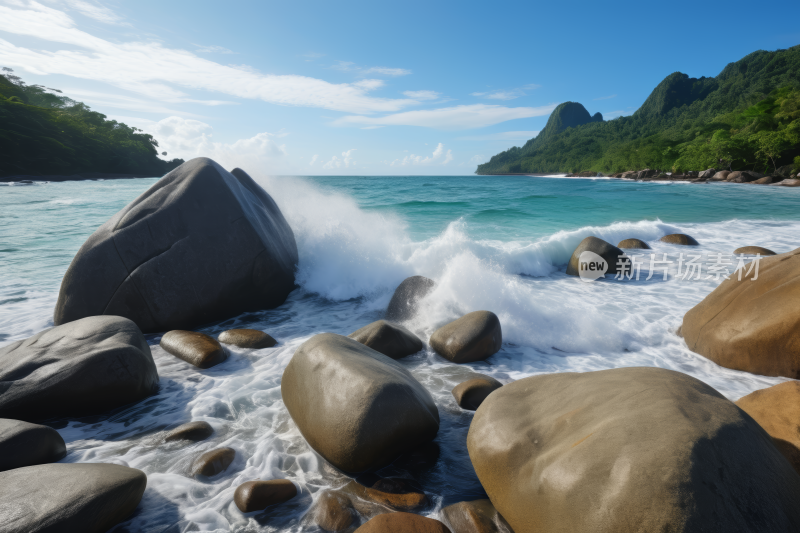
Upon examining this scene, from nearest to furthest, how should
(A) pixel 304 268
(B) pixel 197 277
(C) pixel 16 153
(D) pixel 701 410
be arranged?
(D) pixel 701 410
(B) pixel 197 277
(A) pixel 304 268
(C) pixel 16 153

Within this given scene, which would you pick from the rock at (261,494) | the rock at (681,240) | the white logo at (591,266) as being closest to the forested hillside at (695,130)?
the rock at (681,240)

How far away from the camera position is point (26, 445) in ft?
7.14

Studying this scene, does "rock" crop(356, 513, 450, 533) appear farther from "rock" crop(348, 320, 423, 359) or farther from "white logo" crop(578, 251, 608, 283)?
"white logo" crop(578, 251, 608, 283)

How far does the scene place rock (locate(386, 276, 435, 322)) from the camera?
5148mm

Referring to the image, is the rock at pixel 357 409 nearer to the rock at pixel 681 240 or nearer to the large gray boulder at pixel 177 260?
the large gray boulder at pixel 177 260

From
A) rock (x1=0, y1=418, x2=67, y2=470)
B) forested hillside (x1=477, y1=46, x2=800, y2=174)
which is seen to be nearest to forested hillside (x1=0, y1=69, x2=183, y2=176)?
rock (x1=0, y1=418, x2=67, y2=470)

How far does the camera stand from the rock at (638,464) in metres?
1.39

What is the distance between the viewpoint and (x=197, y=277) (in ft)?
15.3

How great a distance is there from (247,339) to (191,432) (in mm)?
1559

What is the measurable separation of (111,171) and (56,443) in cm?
6048

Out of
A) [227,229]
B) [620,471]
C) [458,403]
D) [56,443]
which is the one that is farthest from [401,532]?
[227,229]

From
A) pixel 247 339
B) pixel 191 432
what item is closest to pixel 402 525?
pixel 191 432

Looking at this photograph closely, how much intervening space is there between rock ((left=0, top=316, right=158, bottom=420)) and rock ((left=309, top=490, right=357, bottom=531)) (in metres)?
2.05

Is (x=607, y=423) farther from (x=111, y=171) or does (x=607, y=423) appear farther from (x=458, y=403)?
(x=111, y=171)
